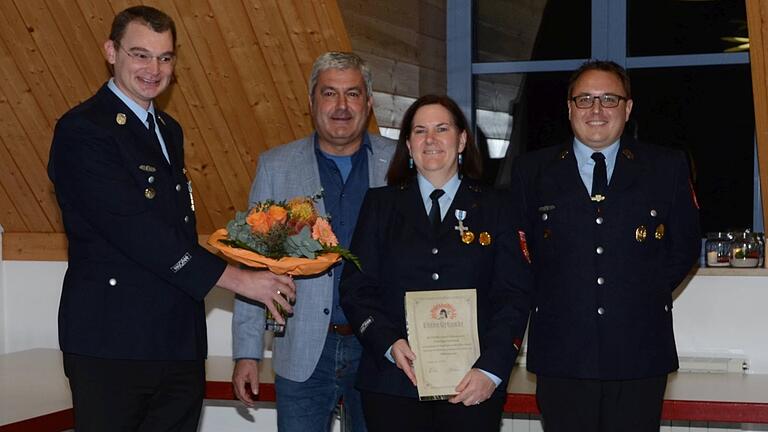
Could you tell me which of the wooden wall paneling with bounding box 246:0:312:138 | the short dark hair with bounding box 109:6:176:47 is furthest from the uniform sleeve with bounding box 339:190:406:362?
Answer: the wooden wall paneling with bounding box 246:0:312:138

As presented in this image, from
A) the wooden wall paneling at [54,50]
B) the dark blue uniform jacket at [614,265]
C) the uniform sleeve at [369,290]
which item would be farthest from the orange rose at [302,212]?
the wooden wall paneling at [54,50]

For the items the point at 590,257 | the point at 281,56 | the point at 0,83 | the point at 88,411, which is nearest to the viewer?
the point at 88,411

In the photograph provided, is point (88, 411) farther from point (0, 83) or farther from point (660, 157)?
point (0, 83)

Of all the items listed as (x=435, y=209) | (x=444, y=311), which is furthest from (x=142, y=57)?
(x=444, y=311)

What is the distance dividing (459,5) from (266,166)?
6.92ft

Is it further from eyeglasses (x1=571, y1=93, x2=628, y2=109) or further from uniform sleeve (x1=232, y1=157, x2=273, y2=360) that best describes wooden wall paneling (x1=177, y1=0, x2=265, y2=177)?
eyeglasses (x1=571, y1=93, x2=628, y2=109)

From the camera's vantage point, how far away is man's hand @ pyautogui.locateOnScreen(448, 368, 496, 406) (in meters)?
2.72

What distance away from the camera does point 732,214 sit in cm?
485

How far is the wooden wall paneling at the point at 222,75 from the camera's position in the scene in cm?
431

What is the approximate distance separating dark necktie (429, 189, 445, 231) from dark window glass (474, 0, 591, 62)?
88.4 inches

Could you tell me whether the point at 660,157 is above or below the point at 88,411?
above

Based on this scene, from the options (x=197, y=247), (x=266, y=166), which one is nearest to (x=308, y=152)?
(x=266, y=166)

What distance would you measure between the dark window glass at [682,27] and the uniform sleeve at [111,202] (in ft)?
9.15

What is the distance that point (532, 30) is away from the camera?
5160 millimetres
